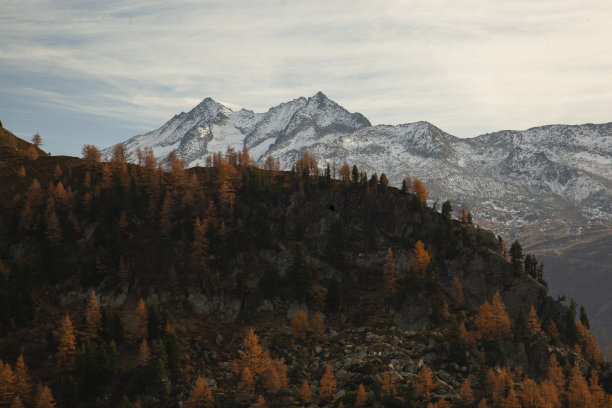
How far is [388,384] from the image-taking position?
9531 centimetres

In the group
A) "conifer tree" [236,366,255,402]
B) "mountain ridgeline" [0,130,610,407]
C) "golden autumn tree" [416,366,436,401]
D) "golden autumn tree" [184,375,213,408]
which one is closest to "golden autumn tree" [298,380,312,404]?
"mountain ridgeline" [0,130,610,407]

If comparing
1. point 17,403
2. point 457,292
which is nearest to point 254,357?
point 17,403

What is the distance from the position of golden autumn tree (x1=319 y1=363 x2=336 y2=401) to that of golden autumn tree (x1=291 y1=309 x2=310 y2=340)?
22820mm

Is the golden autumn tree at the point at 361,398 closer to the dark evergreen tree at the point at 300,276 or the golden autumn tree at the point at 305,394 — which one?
the golden autumn tree at the point at 305,394

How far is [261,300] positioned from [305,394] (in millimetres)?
42396

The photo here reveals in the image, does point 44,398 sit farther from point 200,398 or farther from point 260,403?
point 260,403

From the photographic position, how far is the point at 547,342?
120688 millimetres

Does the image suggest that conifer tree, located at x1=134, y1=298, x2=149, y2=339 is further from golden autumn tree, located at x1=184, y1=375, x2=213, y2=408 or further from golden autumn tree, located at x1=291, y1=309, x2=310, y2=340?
golden autumn tree, located at x1=291, y1=309, x2=310, y2=340

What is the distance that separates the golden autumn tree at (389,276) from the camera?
139m

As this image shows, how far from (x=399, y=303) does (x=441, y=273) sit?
2302cm

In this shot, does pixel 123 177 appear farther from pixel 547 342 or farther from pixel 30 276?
pixel 547 342

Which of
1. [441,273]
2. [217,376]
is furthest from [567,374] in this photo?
[217,376]

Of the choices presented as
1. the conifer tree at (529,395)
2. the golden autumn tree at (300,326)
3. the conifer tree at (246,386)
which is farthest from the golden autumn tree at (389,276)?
the conifer tree at (246,386)

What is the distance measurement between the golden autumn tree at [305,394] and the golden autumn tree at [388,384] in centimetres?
1548
